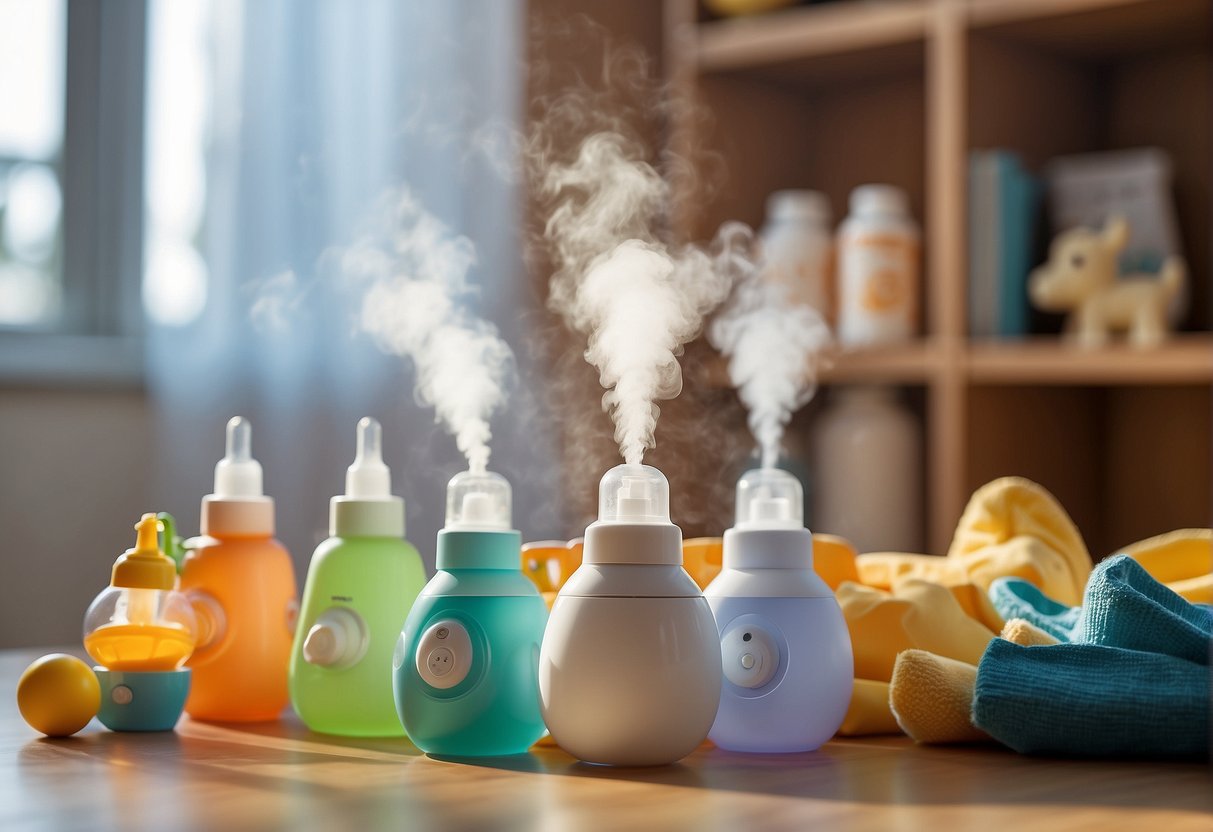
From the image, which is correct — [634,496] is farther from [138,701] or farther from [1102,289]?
[1102,289]

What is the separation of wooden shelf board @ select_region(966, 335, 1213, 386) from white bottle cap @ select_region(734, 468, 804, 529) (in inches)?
49.7

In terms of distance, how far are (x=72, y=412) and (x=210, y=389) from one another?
0.20 m

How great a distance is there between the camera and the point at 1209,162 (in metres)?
2.25

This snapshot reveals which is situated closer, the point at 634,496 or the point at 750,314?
the point at 634,496

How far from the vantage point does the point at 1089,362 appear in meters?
2.04

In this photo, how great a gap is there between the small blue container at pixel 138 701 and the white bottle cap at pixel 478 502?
179mm

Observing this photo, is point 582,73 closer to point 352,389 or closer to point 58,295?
point 352,389

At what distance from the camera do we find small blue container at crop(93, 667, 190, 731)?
0.81m

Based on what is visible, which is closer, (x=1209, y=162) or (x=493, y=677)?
(x=493, y=677)

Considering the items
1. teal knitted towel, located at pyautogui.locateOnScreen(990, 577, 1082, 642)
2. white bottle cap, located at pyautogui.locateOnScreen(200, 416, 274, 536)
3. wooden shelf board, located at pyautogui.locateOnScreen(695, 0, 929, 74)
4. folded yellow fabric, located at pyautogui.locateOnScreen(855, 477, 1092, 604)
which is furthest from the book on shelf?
white bottle cap, located at pyautogui.locateOnScreen(200, 416, 274, 536)

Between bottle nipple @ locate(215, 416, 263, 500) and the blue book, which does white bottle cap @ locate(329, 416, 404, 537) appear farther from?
the blue book

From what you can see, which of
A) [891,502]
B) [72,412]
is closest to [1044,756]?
[891,502]

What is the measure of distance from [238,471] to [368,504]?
0.11m

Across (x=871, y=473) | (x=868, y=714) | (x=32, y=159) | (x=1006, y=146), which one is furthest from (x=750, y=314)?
(x=868, y=714)
